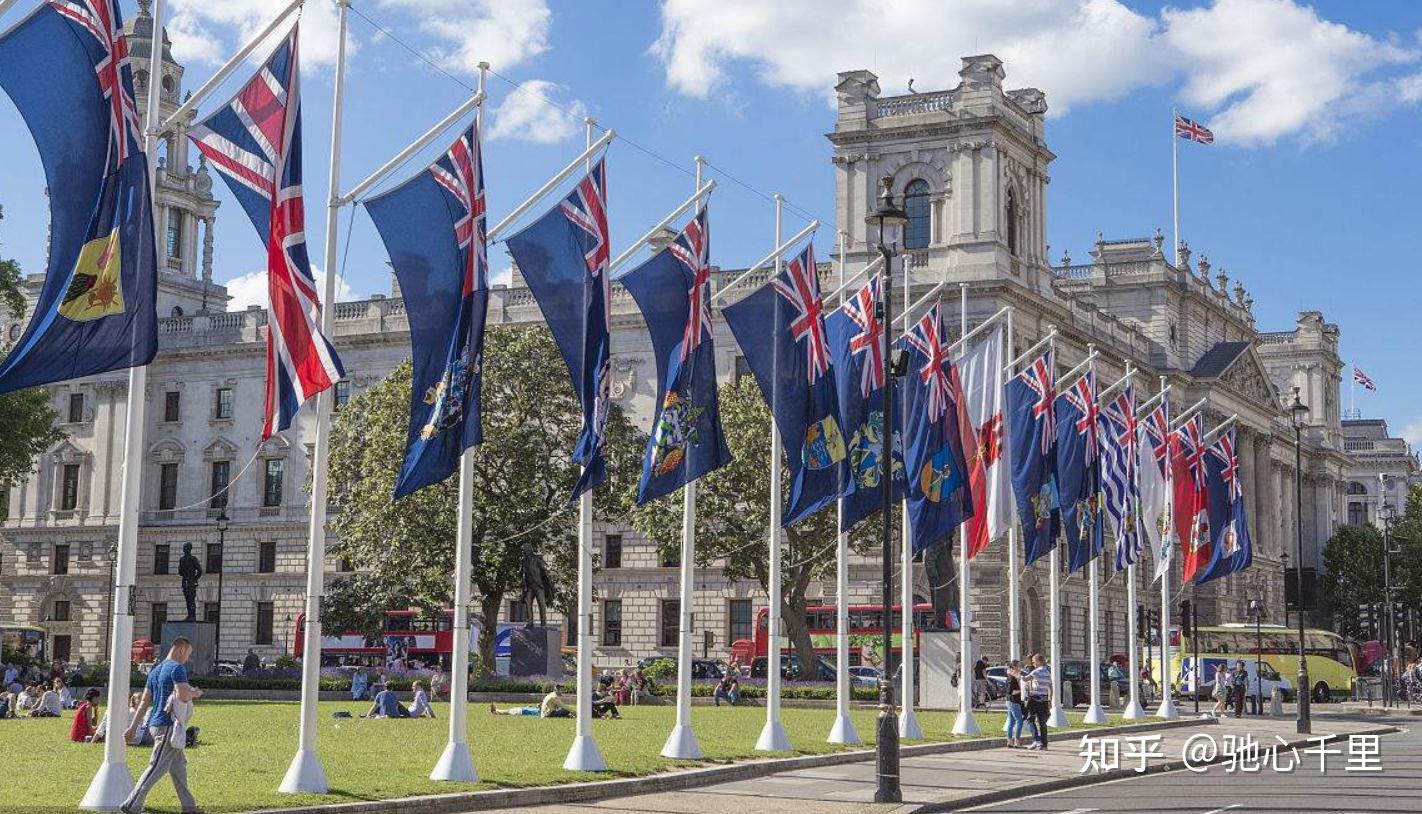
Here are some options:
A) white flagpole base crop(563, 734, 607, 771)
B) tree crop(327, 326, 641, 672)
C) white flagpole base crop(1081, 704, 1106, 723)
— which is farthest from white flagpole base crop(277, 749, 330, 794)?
tree crop(327, 326, 641, 672)

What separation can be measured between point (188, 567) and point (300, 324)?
47272 mm

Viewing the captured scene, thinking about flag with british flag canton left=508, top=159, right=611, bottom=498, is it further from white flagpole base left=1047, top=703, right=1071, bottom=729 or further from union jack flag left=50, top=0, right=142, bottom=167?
white flagpole base left=1047, top=703, right=1071, bottom=729

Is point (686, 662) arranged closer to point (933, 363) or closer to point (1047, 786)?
point (1047, 786)

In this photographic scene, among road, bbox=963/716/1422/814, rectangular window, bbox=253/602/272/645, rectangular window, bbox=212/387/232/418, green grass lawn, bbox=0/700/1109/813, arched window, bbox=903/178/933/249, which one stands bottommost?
road, bbox=963/716/1422/814

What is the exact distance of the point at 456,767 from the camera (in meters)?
24.5

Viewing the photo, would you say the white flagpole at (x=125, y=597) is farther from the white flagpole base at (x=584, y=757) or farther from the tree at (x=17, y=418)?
the tree at (x=17, y=418)

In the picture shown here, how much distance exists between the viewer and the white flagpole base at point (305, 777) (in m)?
22.3

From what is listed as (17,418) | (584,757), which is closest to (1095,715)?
(584,757)

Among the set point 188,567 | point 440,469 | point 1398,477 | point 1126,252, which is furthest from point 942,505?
point 1398,477

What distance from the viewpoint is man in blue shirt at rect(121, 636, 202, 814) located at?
19.0m

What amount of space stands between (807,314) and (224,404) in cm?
6937

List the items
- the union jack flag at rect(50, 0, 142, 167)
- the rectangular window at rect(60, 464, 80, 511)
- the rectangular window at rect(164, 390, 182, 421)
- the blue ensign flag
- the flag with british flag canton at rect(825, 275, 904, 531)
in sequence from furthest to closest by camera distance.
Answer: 1. the rectangular window at rect(60, 464, 80, 511)
2. the rectangular window at rect(164, 390, 182, 421)
3. the flag with british flag canton at rect(825, 275, 904, 531)
4. the union jack flag at rect(50, 0, 142, 167)
5. the blue ensign flag

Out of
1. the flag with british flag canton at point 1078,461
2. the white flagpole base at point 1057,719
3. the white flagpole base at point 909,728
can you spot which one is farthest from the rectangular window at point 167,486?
the white flagpole base at point 909,728

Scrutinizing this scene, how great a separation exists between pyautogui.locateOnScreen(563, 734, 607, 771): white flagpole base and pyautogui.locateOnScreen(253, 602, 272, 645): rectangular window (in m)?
69.8
